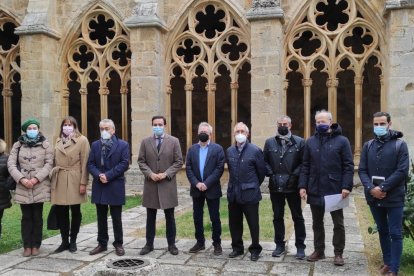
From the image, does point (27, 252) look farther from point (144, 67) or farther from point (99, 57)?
point (99, 57)

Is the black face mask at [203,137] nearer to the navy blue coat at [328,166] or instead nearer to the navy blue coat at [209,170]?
the navy blue coat at [209,170]

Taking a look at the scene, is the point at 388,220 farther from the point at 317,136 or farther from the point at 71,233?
the point at 71,233

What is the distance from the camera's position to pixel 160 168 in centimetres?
562

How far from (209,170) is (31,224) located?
212 cm

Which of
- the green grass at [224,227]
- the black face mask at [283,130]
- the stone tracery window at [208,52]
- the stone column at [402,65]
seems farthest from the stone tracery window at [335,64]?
the black face mask at [283,130]

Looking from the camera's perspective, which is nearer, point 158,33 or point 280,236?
point 280,236

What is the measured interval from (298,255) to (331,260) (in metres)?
0.34

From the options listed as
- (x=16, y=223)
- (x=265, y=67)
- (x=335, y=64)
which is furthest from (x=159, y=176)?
(x=335, y=64)

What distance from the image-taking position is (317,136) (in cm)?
514

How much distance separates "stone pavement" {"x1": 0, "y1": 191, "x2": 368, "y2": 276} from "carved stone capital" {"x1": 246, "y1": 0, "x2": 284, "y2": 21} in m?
5.05

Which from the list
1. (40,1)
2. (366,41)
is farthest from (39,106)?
(366,41)

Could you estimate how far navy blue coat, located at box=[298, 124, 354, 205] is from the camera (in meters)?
4.97

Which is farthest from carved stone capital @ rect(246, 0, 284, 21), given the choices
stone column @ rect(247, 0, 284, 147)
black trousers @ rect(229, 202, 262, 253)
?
black trousers @ rect(229, 202, 262, 253)

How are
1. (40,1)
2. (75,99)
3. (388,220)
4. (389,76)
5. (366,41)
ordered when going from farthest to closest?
(75,99)
(366,41)
(40,1)
(389,76)
(388,220)
